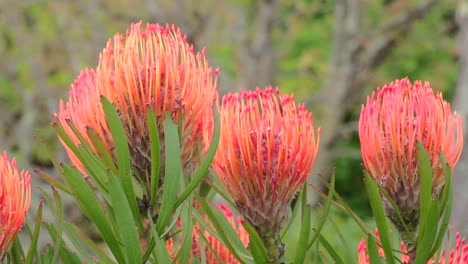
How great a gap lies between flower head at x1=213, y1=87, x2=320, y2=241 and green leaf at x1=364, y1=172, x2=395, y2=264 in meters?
0.11

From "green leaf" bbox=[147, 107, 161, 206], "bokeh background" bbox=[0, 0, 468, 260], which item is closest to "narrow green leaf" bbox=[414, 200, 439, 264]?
"green leaf" bbox=[147, 107, 161, 206]

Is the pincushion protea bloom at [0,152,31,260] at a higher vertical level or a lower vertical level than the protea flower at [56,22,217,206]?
lower

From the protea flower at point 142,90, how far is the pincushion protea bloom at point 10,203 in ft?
0.31

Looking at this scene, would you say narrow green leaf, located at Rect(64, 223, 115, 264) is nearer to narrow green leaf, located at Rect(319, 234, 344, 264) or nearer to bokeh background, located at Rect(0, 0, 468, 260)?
narrow green leaf, located at Rect(319, 234, 344, 264)

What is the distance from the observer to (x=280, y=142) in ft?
2.94

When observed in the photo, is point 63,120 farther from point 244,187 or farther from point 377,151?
point 377,151

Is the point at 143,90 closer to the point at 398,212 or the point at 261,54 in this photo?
the point at 398,212

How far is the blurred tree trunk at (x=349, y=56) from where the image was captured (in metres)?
9.45

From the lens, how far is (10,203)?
855mm

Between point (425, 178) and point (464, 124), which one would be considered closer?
point (425, 178)

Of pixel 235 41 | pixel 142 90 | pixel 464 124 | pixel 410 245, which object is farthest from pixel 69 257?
pixel 235 41

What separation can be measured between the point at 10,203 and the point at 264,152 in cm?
33

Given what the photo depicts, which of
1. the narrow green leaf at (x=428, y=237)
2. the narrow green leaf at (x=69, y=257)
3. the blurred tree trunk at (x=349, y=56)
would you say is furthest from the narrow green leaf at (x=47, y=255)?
the blurred tree trunk at (x=349, y=56)

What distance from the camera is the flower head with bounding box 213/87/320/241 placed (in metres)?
0.90
